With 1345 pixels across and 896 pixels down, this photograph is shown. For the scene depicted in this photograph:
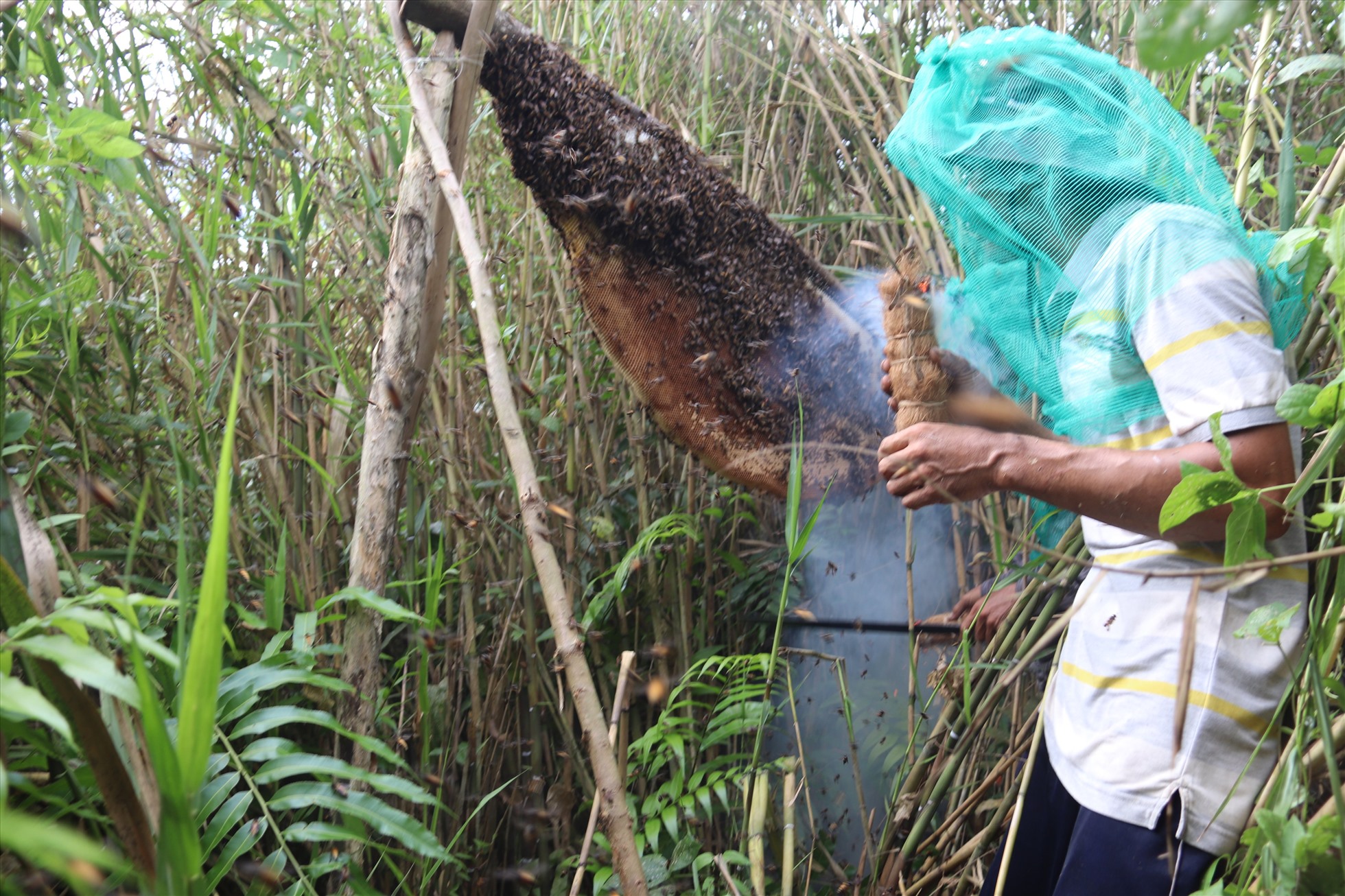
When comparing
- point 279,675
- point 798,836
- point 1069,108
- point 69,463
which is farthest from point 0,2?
point 798,836

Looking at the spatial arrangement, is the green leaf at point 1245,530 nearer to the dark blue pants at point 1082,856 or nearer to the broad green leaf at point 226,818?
the dark blue pants at point 1082,856

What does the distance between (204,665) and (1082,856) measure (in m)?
1.21

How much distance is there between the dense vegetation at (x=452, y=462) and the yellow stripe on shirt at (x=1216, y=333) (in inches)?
3.1

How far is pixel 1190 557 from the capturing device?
1176 mm

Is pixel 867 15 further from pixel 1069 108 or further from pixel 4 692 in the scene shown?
pixel 4 692

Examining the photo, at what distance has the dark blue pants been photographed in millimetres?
1139

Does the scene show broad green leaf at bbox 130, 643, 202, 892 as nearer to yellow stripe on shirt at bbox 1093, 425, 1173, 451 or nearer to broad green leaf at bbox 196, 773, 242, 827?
broad green leaf at bbox 196, 773, 242, 827

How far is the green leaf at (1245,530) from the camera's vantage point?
801 millimetres

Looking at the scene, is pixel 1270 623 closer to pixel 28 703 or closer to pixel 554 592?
pixel 554 592

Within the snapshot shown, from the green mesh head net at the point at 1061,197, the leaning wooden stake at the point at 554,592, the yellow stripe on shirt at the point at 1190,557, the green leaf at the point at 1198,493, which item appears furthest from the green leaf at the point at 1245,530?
the leaning wooden stake at the point at 554,592

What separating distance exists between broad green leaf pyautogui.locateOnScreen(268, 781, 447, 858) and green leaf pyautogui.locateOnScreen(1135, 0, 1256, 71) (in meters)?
1.15

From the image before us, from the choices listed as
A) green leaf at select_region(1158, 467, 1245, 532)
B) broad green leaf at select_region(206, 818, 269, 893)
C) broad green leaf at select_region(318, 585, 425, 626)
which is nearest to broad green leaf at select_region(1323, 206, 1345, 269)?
green leaf at select_region(1158, 467, 1245, 532)

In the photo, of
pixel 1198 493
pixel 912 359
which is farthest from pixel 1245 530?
pixel 912 359

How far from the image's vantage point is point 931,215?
6.49 ft
